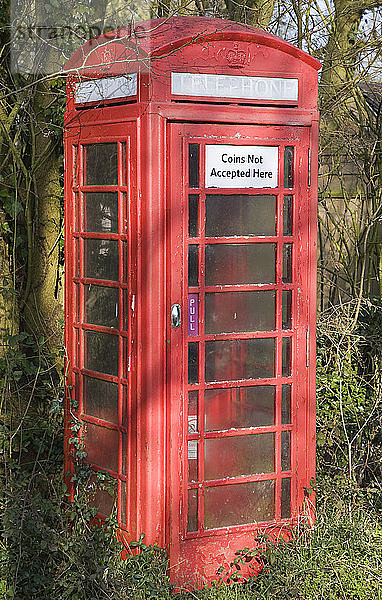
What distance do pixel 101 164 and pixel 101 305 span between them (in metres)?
0.80

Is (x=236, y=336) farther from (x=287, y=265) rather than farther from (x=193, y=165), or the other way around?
(x=193, y=165)

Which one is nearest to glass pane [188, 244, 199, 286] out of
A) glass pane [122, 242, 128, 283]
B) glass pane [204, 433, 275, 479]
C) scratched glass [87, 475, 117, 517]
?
glass pane [122, 242, 128, 283]

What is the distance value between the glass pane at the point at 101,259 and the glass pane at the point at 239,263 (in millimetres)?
523

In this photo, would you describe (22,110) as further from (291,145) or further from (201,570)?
(201,570)

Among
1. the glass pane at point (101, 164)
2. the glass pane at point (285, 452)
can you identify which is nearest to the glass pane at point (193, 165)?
the glass pane at point (101, 164)

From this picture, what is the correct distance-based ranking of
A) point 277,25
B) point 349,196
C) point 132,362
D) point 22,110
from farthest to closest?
point 349,196, point 277,25, point 22,110, point 132,362

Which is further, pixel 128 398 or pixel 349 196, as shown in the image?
pixel 349 196

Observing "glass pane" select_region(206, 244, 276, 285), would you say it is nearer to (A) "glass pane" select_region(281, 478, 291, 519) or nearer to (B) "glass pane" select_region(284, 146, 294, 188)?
(B) "glass pane" select_region(284, 146, 294, 188)

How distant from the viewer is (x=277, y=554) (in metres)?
4.42

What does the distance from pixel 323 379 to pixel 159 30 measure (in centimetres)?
269

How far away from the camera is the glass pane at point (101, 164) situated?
435 cm

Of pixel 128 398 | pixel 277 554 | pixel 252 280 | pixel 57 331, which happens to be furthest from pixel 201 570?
pixel 57 331

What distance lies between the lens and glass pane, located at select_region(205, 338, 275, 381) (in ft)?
14.4

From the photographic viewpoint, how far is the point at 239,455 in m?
4.50
